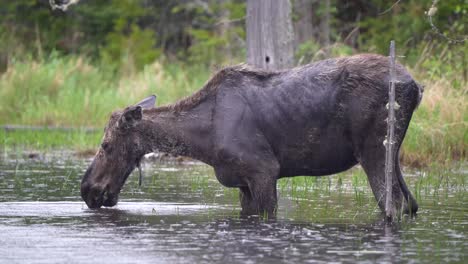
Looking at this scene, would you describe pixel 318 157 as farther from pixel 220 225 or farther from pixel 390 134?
pixel 220 225

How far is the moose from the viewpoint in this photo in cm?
1017

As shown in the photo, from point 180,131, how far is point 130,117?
0.52 metres

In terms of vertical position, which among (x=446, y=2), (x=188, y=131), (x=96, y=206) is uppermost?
(x=446, y=2)

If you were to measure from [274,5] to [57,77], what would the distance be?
7.30 metres

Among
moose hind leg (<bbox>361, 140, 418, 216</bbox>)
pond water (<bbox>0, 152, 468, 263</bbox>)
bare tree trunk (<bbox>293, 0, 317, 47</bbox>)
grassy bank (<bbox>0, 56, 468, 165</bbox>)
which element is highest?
bare tree trunk (<bbox>293, 0, 317, 47</bbox>)

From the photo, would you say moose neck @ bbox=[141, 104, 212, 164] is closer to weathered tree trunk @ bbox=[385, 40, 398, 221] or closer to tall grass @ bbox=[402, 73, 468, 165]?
weathered tree trunk @ bbox=[385, 40, 398, 221]

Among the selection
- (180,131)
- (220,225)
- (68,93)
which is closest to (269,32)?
(68,93)

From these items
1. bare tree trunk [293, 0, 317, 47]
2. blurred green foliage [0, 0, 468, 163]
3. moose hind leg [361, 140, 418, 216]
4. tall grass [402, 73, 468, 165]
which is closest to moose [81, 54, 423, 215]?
moose hind leg [361, 140, 418, 216]

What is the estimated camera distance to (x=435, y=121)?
1598cm

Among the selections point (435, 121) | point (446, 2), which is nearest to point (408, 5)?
point (446, 2)

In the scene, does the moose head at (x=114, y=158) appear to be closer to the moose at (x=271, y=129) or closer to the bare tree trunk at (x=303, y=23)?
the moose at (x=271, y=129)

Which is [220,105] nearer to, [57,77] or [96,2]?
[57,77]

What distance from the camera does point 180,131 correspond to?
1080 centimetres

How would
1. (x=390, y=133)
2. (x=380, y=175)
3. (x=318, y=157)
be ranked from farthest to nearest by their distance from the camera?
(x=318, y=157) < (x=380, y=175) < (x=390, y=133)
